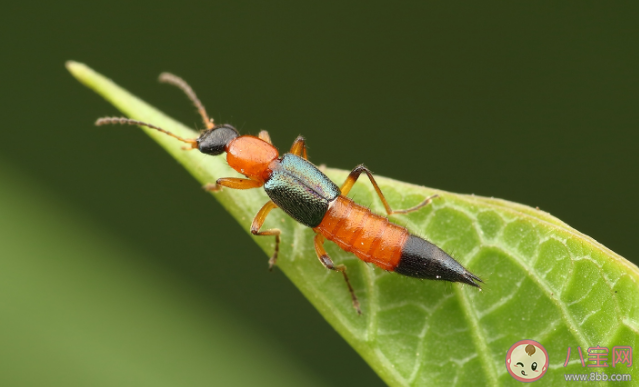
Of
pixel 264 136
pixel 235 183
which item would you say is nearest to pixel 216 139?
pixel 264 136

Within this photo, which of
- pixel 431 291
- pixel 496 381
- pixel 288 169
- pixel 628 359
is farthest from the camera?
pixel 288 169

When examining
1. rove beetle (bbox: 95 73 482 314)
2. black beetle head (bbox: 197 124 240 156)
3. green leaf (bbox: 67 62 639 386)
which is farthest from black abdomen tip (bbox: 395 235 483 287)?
black beetle head (bbox: 197 124 240 156)

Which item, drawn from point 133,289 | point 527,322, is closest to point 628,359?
point 527,322

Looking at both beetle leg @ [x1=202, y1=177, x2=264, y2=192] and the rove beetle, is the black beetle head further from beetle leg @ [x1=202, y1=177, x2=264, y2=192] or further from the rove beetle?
beetle leg @ [x1=202, y1=177, x2=264, y2=192]

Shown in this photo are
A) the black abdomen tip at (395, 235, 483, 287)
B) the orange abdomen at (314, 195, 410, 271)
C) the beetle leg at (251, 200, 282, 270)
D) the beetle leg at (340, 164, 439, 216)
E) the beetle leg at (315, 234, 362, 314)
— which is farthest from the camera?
the orange abdomen at (314, 195, 410, 271)

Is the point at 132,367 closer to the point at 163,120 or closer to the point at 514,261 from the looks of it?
the point at 163,120

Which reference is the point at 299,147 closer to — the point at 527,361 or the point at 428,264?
the point at 428,264
